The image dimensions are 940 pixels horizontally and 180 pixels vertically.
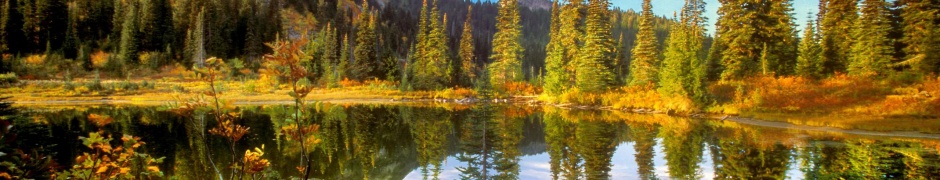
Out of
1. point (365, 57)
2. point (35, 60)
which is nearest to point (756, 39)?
point (365, 57)

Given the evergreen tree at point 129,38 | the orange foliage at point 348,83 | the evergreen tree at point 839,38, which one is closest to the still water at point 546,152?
the evergreen tree at point 839,38

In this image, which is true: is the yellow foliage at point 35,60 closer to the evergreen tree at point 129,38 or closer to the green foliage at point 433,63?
the evergreen tree at point 129,38

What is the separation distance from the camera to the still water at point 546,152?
11469 mm

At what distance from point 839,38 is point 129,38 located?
228ft

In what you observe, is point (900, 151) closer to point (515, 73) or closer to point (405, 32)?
point (515, 73)

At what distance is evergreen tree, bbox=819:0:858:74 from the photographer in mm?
34844

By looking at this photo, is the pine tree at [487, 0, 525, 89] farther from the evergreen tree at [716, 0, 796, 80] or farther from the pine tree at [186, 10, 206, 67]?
the pine tree at [186, 10, 206, 67]

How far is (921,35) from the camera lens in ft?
97.2

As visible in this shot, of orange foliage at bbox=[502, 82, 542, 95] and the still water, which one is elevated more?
orange foliage at bbox=[502, 82, 542, 95]

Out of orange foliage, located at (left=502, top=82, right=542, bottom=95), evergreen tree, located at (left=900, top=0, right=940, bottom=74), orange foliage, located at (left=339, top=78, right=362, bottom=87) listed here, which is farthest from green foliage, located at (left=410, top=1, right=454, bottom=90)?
evergreen tree, located at (left=900, top=0, right=940, bottom=74)

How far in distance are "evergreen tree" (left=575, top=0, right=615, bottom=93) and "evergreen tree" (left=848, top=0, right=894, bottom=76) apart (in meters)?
15.6

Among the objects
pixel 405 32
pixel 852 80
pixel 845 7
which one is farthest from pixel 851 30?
pixel 405 32

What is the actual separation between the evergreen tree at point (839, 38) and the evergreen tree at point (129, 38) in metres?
67.7

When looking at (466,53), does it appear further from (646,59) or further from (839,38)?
(839,38)
